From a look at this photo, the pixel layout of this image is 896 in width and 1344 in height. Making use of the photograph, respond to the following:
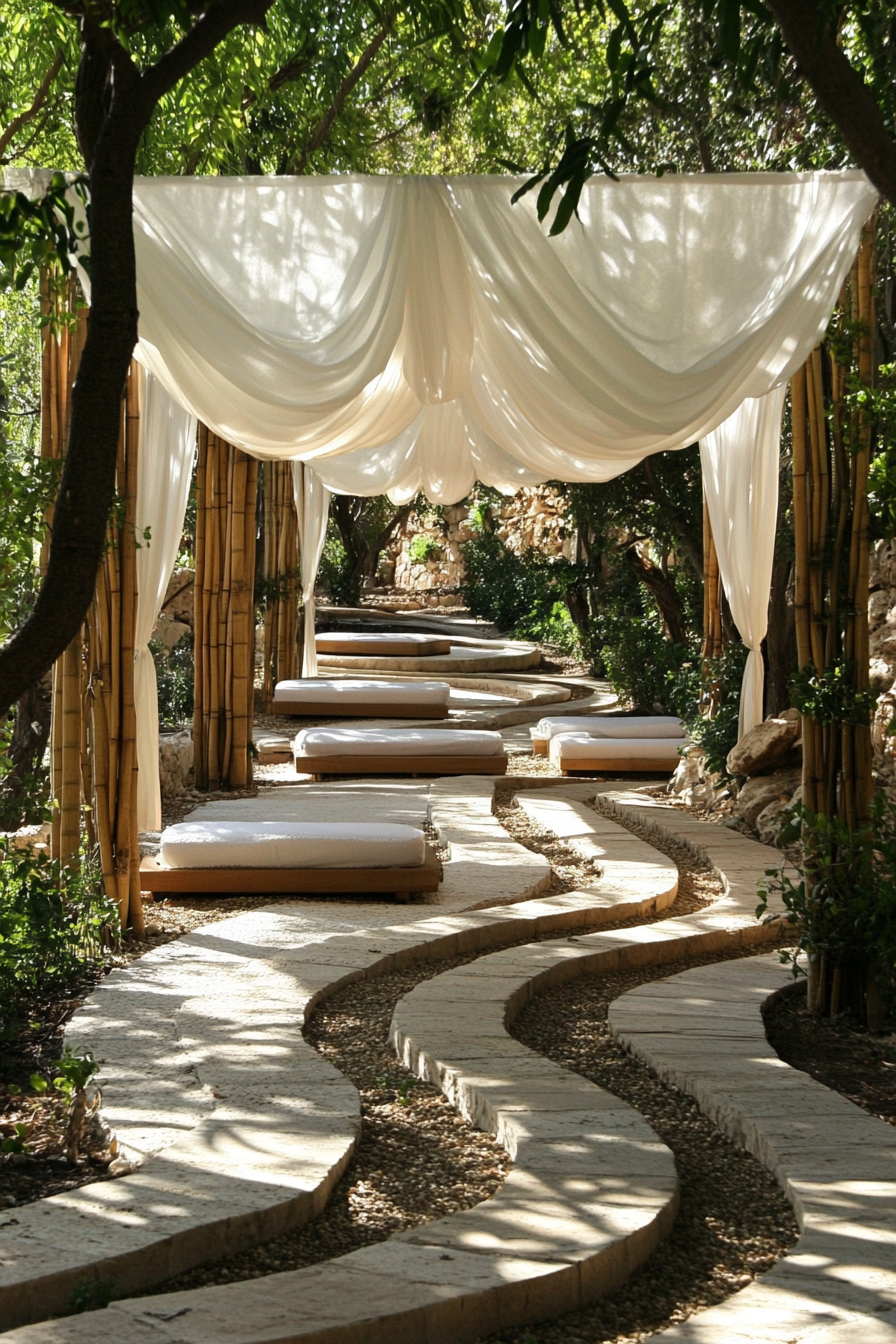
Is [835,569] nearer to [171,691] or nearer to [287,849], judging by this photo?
[287,849]

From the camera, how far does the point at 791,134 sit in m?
6.53

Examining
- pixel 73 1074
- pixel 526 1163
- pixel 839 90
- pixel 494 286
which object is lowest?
pixel 526 1163

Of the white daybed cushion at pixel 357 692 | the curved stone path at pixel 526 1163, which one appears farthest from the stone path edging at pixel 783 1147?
the white daybed cushion at pixel 357 692

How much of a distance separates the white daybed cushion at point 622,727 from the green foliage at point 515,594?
6685mm

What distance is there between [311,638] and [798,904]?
8.35 m

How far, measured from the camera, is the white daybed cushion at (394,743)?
29.4 ft

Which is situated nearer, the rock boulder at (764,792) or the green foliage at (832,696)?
the green foliage at (832,696)

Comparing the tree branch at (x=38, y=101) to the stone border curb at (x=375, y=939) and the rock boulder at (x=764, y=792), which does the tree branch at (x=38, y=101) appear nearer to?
the stone border curb at (x=375, y=939)

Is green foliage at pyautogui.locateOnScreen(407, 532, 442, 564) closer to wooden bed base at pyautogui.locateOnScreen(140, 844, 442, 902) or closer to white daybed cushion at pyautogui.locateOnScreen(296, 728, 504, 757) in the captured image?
white daybed cushion at pyautogui.locateOnScreen(296, 728, 504, 757)

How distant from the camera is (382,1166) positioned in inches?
115

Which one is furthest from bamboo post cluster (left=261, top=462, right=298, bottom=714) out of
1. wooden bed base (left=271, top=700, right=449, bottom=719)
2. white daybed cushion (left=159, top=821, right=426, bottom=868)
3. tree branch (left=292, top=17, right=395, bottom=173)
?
white daybed cushion (left=159, top=821, right=426, bottom=868)

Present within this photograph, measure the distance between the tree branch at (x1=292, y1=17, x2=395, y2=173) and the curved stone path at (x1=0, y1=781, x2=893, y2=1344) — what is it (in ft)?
17.6

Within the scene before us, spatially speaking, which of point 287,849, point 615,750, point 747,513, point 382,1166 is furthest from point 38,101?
point 615,750

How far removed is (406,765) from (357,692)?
7.33ft
